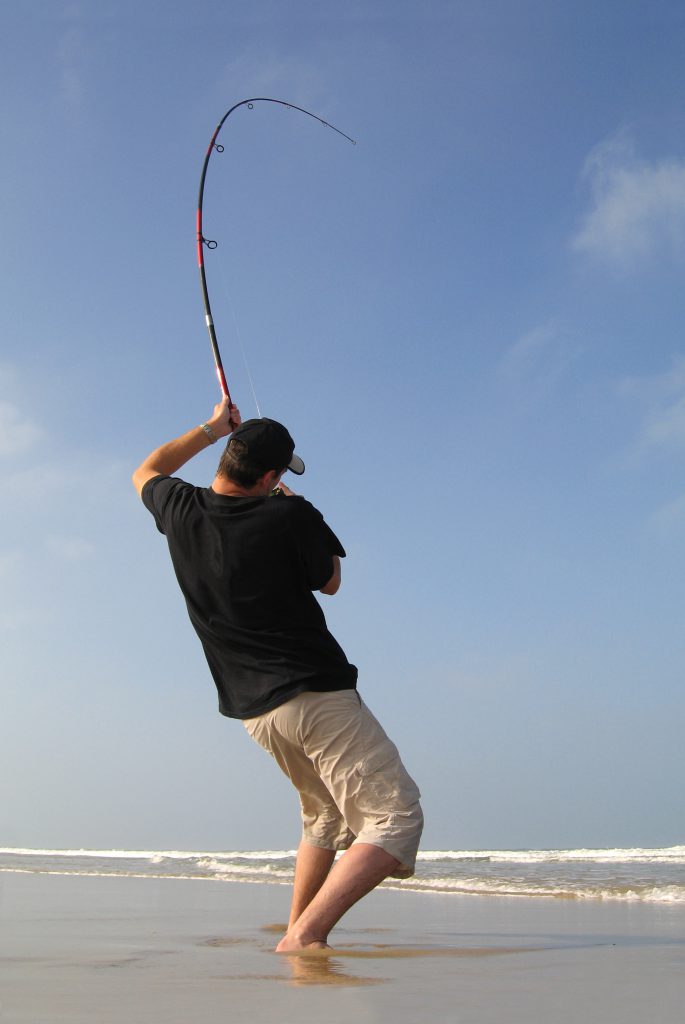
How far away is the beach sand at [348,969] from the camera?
163 cm

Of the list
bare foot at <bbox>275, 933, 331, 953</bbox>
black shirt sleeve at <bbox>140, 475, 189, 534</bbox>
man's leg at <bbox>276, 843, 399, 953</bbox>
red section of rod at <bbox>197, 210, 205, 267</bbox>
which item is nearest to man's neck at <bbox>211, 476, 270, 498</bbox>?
black shirt sleeve at <bbox>140, 475, 189, 534</bbox>

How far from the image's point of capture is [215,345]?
4.52 meters

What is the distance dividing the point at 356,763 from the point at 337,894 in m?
0.38

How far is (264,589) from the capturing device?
285 cm

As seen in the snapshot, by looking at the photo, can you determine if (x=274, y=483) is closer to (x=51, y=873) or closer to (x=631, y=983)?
(x=631, y=983)

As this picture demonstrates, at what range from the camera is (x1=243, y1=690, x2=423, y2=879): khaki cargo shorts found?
9.02 feet

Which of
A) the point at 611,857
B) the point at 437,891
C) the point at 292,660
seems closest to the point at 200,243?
the point at 292,660

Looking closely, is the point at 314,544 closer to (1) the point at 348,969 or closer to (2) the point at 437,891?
(1) the point at 348,969

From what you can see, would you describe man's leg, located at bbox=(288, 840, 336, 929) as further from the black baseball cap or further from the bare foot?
the black baseball cap

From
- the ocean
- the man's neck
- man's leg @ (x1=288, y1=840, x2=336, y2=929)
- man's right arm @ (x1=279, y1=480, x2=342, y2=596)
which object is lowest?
the ocean

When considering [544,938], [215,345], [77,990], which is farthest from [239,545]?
[544,938]

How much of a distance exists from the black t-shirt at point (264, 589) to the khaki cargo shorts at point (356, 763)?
0.05 metres

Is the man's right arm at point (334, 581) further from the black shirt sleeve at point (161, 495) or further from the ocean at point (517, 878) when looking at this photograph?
the ocean at point (517, 878)

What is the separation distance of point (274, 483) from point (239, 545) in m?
0.29
